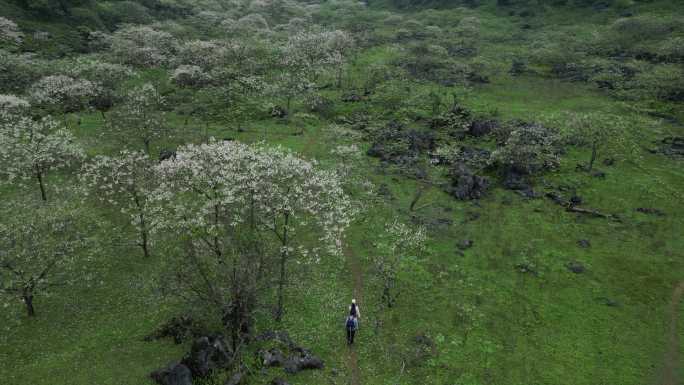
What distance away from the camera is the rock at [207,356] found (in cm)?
2962

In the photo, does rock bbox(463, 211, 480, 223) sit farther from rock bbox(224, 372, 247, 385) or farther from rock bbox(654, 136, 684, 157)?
rock bbox(654, 136, 684, 157)

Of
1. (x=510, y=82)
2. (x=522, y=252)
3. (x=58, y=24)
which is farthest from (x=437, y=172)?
(x=58, y=24)

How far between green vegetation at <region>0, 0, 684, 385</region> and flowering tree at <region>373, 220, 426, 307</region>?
321 millimetres

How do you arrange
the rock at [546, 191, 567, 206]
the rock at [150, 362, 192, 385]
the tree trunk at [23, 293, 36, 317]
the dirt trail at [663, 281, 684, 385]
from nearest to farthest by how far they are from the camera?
the rock at [150, 362, 192, 385] < the dirt trail at [663, 281, 684, 385] < the tree trunk at [23, 293, 36, 317] < the rock at [546, 191, 567, 206]

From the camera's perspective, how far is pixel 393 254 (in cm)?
5009

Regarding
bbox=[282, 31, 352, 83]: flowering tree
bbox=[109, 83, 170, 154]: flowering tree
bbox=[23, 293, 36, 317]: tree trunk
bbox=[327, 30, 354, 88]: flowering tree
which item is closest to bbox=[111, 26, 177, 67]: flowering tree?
bbox=[282, 31, 352, 83]: flowering tree

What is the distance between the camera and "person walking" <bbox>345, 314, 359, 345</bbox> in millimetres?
35500

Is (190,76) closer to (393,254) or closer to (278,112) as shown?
(278,112)

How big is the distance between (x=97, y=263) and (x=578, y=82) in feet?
411

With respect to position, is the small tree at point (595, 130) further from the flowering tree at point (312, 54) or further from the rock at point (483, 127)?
the flowering tree at point (312, 54)

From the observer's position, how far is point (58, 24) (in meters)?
123

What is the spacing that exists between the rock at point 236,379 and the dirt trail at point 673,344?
Result: 34635mm

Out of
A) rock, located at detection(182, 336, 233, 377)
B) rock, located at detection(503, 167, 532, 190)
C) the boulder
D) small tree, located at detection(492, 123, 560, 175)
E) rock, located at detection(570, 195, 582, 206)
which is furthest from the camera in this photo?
small tree, located at detection(492, 123, 560, 175)

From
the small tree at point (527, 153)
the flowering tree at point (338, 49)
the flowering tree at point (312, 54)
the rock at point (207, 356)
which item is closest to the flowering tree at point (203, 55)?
the flowering tree at point (312, 54)
